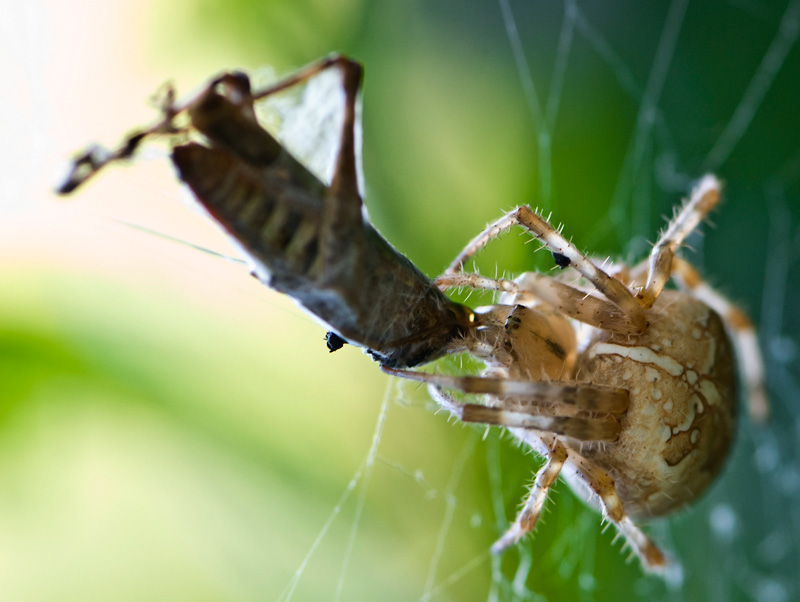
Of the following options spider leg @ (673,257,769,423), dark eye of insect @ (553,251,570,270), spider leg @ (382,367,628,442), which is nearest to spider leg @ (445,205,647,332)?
dark eye of insect @ (553,251,570,270)

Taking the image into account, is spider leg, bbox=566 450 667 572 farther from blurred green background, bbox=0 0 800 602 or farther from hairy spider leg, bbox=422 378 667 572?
blurred green background, bbox=0 0 800 602

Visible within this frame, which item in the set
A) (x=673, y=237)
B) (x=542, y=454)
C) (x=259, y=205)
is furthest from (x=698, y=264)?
(x=259, y=205)

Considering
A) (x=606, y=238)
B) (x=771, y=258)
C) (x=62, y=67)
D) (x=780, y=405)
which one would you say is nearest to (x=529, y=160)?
(x=606, y=238)

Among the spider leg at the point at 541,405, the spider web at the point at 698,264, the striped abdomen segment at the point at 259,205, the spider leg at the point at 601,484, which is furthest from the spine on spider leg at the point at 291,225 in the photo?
the spider web at the point at 698,264

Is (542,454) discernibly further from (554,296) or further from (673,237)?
(673,237)

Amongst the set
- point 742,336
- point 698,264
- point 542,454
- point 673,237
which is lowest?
point 542,454

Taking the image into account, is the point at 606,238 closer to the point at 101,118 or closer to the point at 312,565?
the point at 312,565
